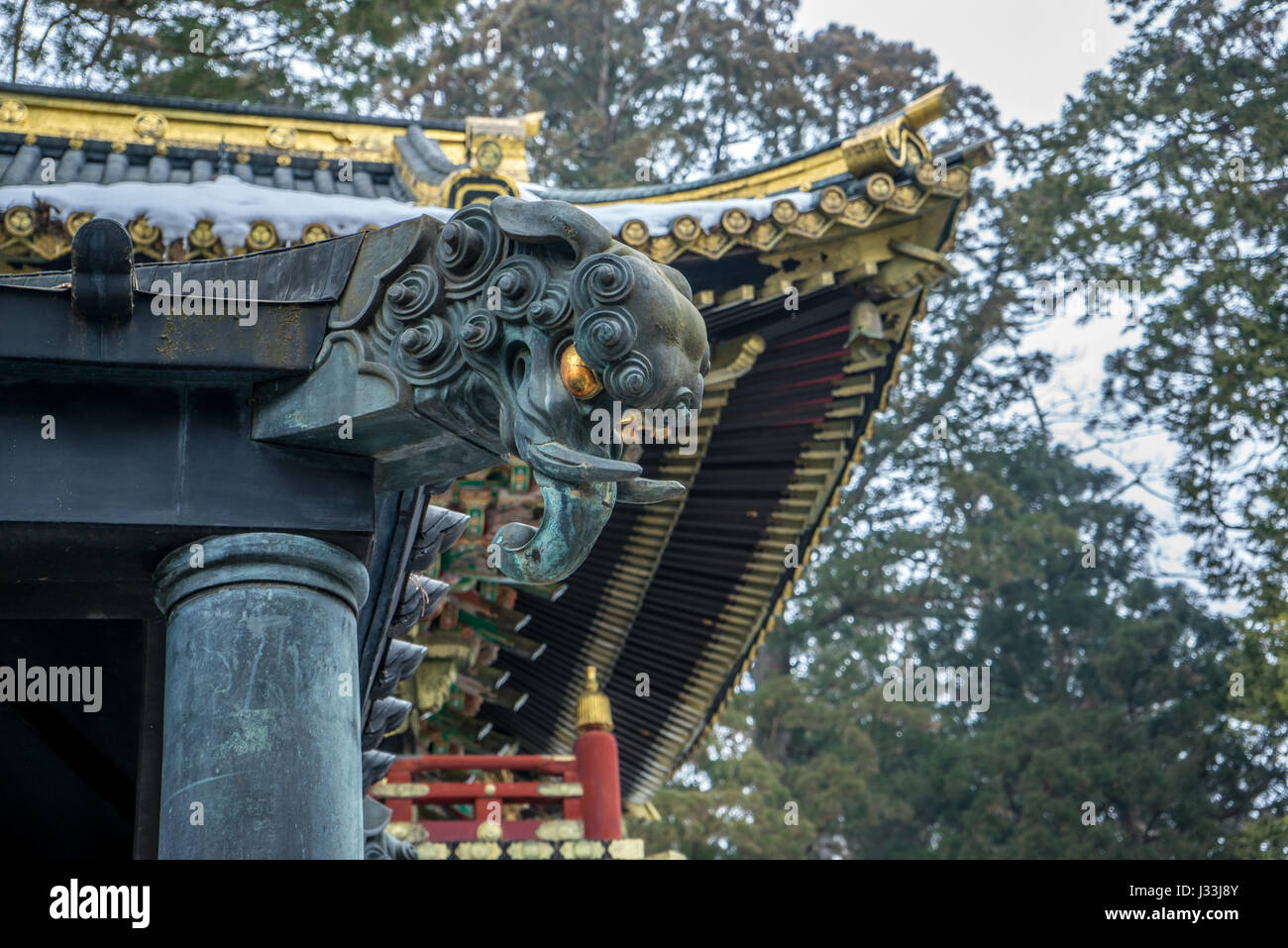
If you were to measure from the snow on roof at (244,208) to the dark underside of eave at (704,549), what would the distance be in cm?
49

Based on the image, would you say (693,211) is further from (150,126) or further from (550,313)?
(550,313)

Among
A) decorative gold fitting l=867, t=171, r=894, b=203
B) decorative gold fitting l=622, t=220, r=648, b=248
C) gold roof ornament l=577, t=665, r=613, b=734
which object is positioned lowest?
gold roof ornament l=577, t=665, r=613, b=734

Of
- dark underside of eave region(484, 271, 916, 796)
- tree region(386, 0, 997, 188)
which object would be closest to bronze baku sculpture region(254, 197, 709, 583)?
dark underside of eave region(484, 271, 916, 796)

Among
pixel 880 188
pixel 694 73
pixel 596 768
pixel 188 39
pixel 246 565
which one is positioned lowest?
pixel 246 565

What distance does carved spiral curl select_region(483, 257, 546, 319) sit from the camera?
3.08m

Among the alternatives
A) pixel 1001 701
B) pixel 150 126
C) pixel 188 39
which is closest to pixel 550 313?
pixel 150 126

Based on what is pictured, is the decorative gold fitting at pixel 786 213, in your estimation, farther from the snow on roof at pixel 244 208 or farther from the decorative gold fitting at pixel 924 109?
the decorative gold fitting at pixel 924 109

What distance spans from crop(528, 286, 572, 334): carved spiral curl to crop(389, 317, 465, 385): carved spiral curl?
18cm

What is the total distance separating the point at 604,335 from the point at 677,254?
12.4 ft

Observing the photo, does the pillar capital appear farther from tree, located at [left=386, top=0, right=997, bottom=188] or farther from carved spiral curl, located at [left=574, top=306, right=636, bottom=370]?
tree, located at [left=386, top=0, right=997, bottom=188]

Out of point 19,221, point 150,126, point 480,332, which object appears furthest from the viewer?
point 150,126

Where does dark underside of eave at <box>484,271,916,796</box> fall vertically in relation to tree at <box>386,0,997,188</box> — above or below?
below

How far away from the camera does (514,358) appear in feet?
10.3
